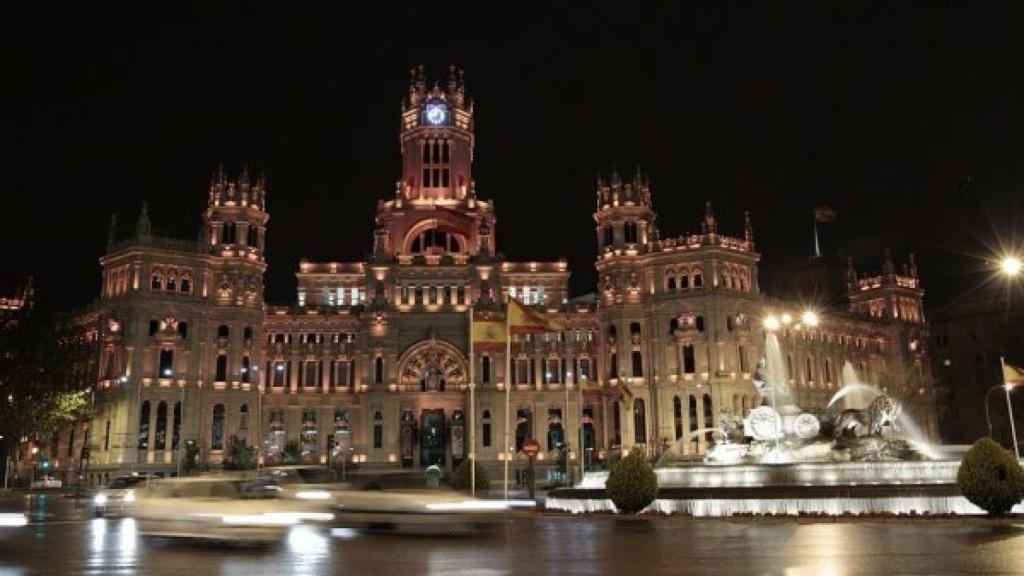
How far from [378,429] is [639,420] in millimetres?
27753

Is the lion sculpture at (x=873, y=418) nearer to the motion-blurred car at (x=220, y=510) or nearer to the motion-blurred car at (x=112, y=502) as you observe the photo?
the motion-blurred car at (x=220, y=510)

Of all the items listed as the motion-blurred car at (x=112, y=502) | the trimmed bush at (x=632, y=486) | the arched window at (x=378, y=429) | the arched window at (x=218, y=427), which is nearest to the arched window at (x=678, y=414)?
the arched window at (x=378, y=429)

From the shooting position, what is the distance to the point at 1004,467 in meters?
30.0

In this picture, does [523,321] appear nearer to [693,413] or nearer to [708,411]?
[708,411]

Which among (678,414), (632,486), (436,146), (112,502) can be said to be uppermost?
(436,146)

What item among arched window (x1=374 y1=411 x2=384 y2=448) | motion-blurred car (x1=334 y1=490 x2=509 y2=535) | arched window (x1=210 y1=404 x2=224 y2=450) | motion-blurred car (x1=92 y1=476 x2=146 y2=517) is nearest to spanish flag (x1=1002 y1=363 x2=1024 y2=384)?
motion-blurred car (x1=334 y1=490 x2=509 y2=535)

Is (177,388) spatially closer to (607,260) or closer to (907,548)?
(607,260)

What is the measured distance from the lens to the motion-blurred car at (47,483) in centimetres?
8631

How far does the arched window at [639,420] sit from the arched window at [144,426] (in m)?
48.5

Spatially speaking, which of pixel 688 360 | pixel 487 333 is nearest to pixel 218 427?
pixel 688 360

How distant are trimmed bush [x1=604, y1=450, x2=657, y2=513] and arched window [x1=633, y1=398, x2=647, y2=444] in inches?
2251

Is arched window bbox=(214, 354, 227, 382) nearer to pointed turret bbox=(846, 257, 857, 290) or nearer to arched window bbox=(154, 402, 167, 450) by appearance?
arched window bbox=(154, 402, 167, 450)

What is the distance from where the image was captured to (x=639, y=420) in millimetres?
93000

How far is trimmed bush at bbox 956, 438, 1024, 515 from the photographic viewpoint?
29797mm
